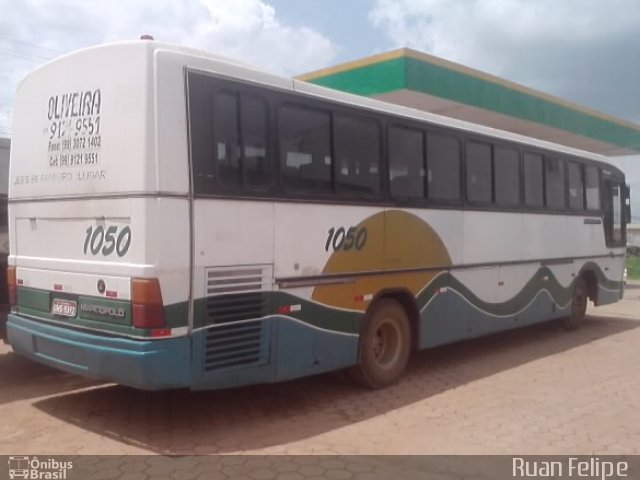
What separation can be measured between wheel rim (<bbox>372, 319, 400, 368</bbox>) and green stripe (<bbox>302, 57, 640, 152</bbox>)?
24.6 feet

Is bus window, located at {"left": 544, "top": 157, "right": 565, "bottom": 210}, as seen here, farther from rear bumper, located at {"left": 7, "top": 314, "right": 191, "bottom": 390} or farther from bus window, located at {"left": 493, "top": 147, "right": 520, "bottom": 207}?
rear bumper, located at {"left": 7, "top": 314, "right": 191, "bottom": 390}

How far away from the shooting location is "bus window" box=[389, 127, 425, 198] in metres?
7.27

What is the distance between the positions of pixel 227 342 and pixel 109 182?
1.65m

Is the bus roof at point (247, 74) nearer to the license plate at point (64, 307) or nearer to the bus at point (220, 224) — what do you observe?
the bus at point (220, 224)

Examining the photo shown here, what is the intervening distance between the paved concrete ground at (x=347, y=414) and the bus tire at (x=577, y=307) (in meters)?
2.88

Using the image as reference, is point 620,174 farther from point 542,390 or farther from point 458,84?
point 542,390

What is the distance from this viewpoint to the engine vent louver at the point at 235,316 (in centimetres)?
534

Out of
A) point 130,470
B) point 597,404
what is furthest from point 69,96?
point 597,404

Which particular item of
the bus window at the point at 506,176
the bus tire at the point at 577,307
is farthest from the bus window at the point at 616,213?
the bus window at the point at 506,176

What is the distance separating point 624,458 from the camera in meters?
5.29

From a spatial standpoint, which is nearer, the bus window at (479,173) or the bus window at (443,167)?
the bus window at (443,167)

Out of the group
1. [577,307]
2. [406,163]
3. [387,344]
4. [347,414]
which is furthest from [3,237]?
[577,307]

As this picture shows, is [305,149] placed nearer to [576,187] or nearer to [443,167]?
[443,167]

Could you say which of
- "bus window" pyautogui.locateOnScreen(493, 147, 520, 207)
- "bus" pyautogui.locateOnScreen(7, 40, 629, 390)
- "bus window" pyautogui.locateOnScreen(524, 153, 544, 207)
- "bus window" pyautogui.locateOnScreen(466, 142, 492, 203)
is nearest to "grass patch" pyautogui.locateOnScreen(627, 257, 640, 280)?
"bus window" pyautogui.locateOnScreen(524, 153, 544, 207)
